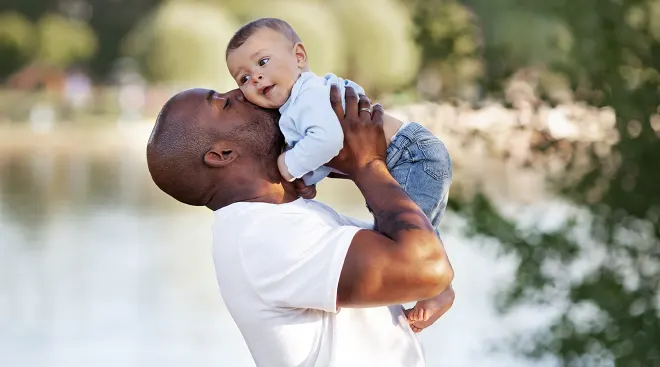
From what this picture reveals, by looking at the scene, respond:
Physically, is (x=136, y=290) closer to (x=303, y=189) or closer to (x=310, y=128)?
(x=303, y=189)

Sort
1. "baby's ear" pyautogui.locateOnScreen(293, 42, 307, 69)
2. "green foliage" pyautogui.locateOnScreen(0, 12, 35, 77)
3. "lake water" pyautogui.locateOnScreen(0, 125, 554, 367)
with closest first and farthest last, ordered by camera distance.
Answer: "baby's ear" pyautogui.locateOnScreen(293, 42, 307, 69)
"lake water" pyautogui.locateOnScreen(0, 125, 554, 367)
"green foliage" pyautogui.locateOnScreen(0, 12, 35, 77)

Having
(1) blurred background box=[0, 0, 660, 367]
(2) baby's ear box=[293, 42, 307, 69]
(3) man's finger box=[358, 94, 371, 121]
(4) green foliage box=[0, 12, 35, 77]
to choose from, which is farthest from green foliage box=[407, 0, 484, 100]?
(4) green foliage box=[0, 12, 35, 77]

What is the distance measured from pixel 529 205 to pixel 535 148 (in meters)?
1.87

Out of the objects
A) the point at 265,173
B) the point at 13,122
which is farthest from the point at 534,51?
the point at 13,122

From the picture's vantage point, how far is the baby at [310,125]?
6.86 ft

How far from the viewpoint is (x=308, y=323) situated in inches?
81.9

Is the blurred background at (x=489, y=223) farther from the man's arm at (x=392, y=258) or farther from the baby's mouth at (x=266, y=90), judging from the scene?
the man's arm at (x=392, y=258)

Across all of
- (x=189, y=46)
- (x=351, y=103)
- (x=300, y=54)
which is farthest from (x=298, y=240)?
(x=189, y=46)

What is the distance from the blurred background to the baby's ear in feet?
7.06

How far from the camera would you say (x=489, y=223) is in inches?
180

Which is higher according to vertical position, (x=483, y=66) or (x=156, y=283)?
(x=156, y=283)

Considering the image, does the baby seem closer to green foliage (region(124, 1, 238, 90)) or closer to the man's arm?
the man's arm

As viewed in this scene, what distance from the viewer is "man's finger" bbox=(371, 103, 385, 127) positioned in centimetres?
212

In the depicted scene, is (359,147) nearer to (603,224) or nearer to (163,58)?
(603,224)
